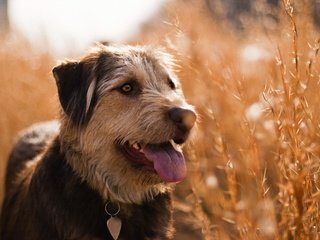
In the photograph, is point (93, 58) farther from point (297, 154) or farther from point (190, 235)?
point (190, 235)

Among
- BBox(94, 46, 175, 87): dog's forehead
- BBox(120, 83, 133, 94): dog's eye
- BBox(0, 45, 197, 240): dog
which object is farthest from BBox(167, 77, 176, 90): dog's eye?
BBox(120, 83, 133, 94): dog's eye

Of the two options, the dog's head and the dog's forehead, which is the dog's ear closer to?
the dog's head

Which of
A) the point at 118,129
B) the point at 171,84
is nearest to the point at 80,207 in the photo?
the point at 118,129

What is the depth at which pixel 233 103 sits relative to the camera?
4.50m

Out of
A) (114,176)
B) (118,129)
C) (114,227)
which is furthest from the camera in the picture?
(114,176)

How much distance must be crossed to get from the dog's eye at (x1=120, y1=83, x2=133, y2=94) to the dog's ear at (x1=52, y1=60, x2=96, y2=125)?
0.18m

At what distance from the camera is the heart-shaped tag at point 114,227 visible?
2.96 metres

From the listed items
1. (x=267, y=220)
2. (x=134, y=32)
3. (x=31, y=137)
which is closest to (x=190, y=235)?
(x=31, y=137)

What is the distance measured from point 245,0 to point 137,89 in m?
8.68

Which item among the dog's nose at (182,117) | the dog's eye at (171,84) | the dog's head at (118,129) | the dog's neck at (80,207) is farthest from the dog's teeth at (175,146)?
the dog's eye at (171,84)

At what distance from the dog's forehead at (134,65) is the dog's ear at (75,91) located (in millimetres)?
116

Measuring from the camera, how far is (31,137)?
452 cm

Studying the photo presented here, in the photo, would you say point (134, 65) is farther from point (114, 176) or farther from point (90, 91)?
point (114, 176)

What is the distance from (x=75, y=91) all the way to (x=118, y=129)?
356 mm
